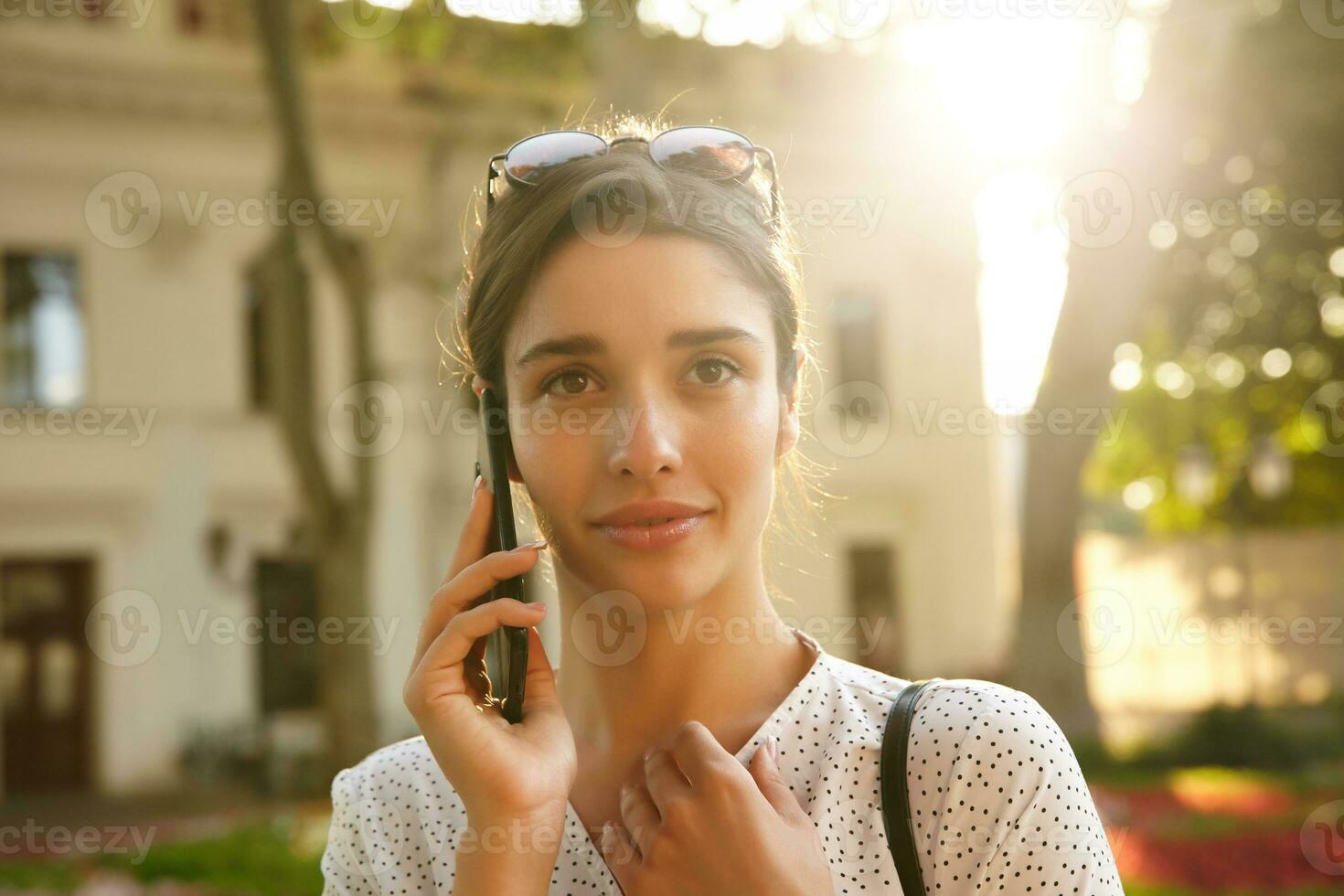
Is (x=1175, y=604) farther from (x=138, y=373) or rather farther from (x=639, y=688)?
(x=639, y=688)

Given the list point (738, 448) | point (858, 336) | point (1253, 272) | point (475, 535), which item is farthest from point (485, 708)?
point (858, 336)

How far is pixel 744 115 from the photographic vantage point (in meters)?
19.7

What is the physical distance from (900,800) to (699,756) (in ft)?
0.92

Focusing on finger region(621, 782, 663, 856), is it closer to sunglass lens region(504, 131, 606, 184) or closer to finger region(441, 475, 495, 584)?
finger region(441, 475, 495, 584)

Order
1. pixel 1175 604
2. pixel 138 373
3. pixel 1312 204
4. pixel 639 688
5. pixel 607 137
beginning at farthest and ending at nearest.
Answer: pixel 1175 604 < pixel 138 373 < pixel 1312 204 < pixel 607 137 < pixel 639 688

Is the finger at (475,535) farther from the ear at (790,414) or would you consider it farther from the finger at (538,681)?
the ear at (790,414)

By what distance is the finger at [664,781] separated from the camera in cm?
183

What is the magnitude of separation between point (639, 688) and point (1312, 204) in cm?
1207

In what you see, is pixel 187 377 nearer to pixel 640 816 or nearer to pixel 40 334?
pixel 40 334

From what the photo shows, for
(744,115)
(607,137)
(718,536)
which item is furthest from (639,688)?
(744,115)

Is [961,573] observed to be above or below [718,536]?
below

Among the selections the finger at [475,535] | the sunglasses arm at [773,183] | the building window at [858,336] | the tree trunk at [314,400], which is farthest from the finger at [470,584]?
the building window at [858,336]

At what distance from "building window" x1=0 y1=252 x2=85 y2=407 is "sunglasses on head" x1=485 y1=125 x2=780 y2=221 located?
16.1 metres

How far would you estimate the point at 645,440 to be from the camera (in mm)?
1931
